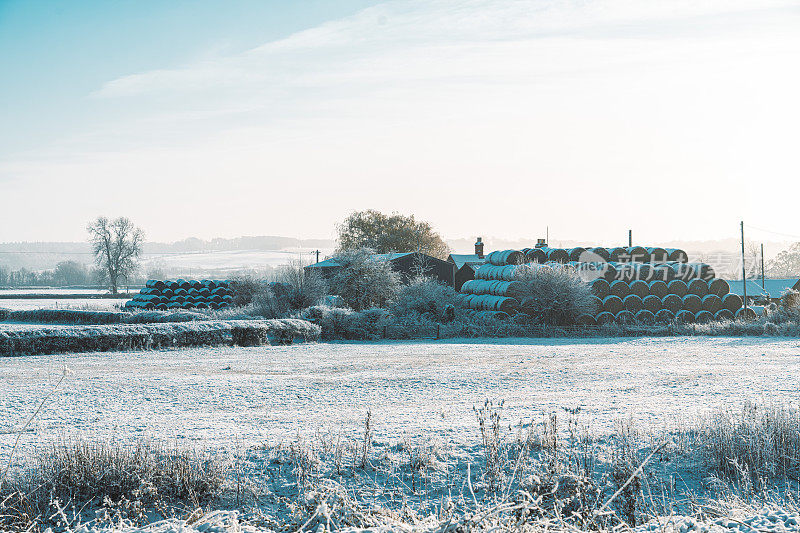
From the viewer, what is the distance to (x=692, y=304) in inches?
1474

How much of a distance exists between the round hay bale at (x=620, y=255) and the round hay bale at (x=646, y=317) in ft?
11.7

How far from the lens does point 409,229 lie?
84875mm

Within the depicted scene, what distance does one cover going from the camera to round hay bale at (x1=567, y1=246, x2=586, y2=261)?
38406 millimetres

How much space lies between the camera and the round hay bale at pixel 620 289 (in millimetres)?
37250

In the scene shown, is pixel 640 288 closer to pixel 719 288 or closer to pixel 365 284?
pixel 719 288

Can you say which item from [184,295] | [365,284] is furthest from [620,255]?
[184,295]

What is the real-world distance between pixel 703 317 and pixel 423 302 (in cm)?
1516

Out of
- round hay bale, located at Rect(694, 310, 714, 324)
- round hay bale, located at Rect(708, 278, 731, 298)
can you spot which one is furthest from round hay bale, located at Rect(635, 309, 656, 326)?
round hay bale, located at Rect(708, 278, 731, 298)

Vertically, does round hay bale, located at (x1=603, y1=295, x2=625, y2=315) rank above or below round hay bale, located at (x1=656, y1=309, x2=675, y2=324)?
above

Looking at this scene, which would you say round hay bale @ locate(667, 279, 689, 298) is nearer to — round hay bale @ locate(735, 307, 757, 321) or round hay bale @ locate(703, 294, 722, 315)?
round hay bale @ locate(703, 294, 722, 315)

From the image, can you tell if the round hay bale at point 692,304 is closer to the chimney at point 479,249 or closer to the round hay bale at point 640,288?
the round hay bale at point 640,288

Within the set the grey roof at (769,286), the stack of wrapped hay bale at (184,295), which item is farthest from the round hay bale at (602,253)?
the grey roof at (769,286)

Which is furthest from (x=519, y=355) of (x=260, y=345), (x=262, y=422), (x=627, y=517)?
(x=627, y=517)

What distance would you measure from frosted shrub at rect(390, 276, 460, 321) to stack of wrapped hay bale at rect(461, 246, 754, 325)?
2.20 metres
